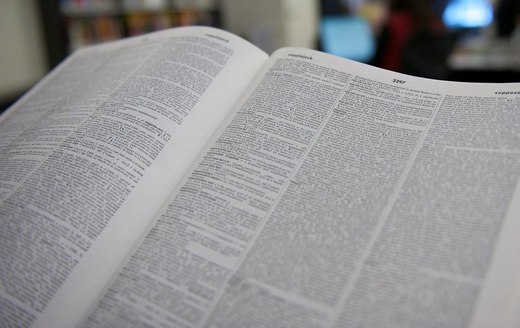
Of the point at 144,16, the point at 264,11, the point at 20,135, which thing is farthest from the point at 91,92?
the point at 264,11

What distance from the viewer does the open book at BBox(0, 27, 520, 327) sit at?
363 millimetres

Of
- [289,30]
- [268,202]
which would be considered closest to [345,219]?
[268,202]

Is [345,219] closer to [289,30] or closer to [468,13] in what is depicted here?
[289,30]

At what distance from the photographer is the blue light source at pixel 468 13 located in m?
3.26

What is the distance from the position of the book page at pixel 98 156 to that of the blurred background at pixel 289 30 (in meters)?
1.00

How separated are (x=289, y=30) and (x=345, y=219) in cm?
318

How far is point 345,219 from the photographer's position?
16.1 inches

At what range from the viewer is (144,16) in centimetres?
277

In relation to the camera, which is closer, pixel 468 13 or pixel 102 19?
pixel 102 19

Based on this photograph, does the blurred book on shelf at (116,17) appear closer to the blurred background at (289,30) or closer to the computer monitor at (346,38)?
the blurred background at (289,30)

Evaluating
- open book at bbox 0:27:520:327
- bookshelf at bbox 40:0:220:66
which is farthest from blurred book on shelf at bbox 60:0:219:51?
open book at bbox 0:27:520:327

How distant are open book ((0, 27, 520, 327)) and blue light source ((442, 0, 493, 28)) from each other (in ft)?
10.4

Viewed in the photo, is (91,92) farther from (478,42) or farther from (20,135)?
(478,42)

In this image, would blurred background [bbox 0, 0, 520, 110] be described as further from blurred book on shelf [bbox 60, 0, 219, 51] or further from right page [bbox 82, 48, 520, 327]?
right page [bbox 82, 48, 520, 327]
